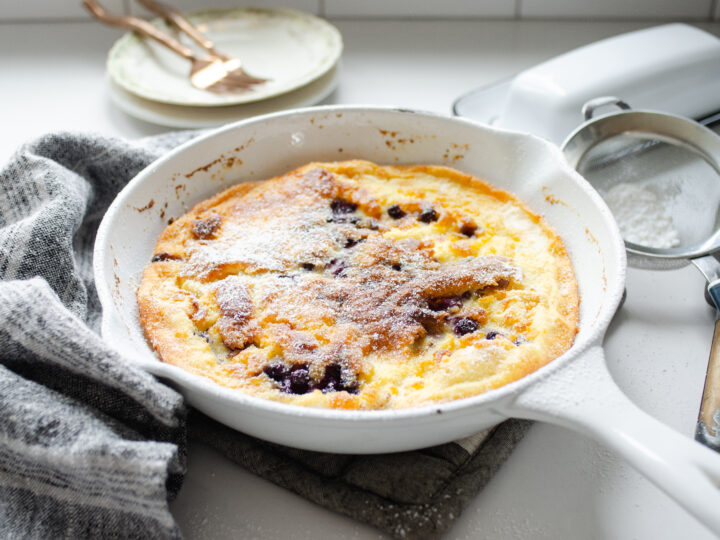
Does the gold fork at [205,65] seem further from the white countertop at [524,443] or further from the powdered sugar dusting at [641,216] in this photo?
the powdered sugar dusting at [641,216]

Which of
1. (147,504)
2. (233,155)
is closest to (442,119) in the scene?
(233,155)

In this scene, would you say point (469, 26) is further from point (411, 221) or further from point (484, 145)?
point (411, 221)

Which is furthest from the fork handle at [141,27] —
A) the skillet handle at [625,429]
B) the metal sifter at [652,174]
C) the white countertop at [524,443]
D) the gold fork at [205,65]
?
the skillet handle at [625,429]

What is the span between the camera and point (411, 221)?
148 centimetres

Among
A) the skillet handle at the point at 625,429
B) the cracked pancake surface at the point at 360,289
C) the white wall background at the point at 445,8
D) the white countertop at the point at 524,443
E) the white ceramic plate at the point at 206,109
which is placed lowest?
the white countertop at the point at 524,443

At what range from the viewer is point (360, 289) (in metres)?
1.30

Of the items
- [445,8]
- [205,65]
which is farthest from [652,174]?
[205,65]

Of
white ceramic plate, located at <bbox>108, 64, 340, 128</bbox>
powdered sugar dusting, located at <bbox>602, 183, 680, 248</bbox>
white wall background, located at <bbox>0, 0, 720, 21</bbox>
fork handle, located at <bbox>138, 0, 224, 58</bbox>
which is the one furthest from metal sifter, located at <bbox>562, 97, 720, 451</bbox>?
fork handle, located at <bbox>138, 0, 224, 58</bbox>

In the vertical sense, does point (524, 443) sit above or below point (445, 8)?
below

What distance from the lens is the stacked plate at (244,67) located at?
2003 mm

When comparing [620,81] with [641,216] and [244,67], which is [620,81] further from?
[244,67]

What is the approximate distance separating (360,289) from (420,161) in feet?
1.60

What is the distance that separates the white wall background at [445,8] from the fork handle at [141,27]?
222 mm

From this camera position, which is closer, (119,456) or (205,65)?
(119,456)
